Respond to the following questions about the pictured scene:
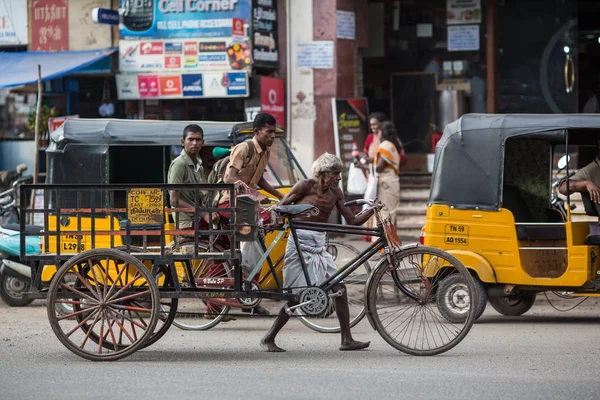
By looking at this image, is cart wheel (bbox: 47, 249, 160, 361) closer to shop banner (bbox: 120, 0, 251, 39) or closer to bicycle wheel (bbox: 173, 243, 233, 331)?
bicycle wheel (bbox: 173, 243, 233, 331)

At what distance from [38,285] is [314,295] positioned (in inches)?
79.3

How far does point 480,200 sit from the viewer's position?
10.2 meters

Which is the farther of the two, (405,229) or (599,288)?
(405,229)

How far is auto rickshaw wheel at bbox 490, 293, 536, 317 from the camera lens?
10844 millimetres

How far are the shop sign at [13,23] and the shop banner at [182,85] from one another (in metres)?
2.20

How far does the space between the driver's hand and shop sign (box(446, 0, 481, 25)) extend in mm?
8065

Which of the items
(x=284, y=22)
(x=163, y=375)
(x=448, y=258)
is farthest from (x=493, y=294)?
(x=284, y=22)

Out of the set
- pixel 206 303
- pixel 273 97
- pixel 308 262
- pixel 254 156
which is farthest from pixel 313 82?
pixel 308 262

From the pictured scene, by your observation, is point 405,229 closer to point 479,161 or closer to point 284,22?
point 284,22

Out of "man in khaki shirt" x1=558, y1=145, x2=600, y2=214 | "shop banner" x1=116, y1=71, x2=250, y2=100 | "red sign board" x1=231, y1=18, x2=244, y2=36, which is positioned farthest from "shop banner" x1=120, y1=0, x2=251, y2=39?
"man in khaki shirt" x1=558, y1=145, x2=600, y2=214

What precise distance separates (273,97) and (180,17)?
1.88 meters

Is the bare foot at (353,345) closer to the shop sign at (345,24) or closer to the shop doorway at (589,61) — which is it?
the shop sign at (345,24)

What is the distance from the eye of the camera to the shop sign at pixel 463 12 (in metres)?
17.8

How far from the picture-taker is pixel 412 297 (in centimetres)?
828
